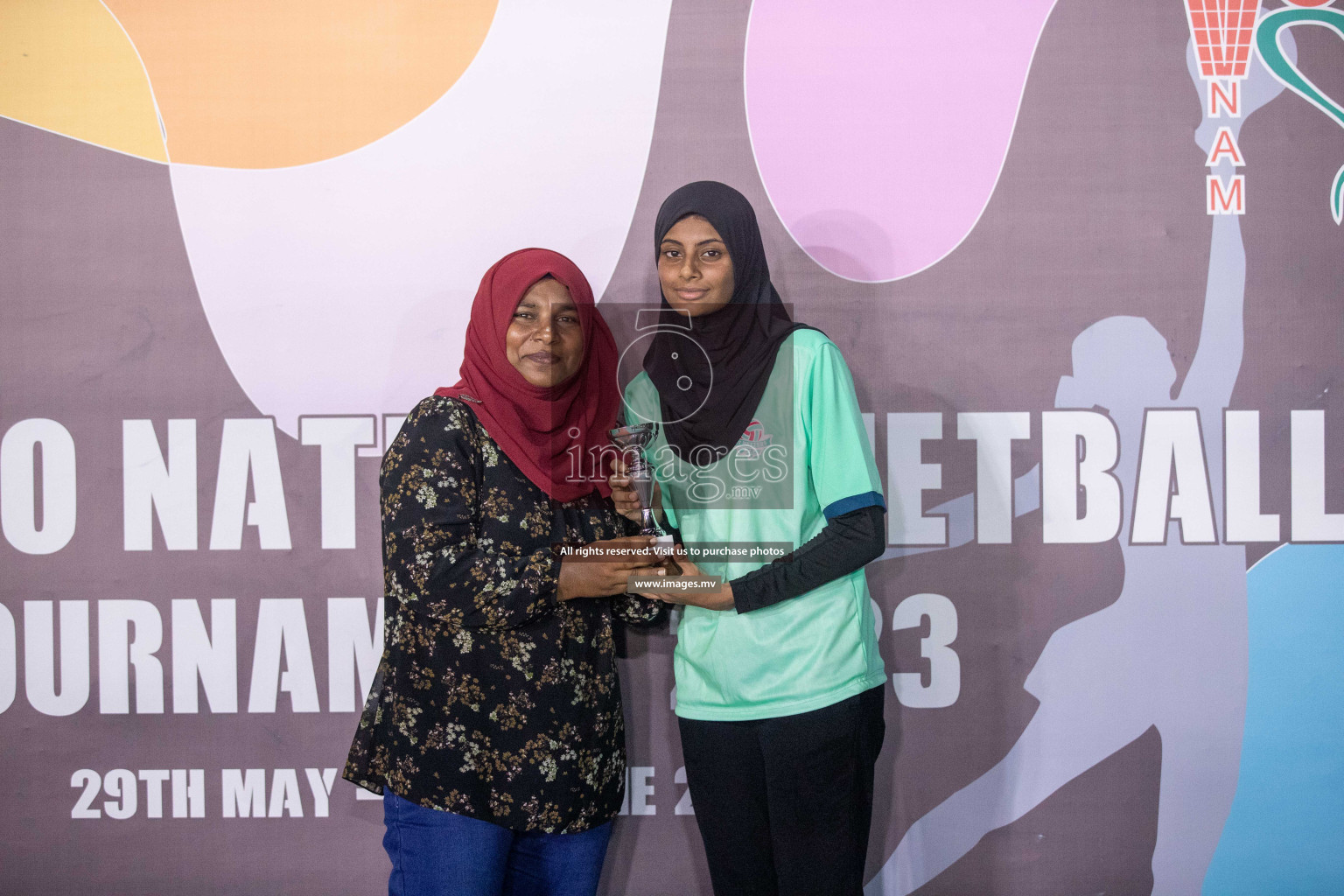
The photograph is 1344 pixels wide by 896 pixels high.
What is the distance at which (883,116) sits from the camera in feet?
6.39

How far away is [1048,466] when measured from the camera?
1.96 m

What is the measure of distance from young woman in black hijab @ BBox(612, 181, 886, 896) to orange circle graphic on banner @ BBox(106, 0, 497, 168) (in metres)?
0.92

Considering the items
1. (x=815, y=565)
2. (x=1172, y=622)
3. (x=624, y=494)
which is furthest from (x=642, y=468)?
(x=1172, y=622)

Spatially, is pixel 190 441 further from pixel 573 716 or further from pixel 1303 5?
pixel 1303 5

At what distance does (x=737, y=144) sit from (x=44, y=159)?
1.71 m

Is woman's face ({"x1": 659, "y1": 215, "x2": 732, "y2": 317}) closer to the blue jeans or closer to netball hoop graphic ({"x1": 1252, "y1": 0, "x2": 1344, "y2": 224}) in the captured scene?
the blue jeans

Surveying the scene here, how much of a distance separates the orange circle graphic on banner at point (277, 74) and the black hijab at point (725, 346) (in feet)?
2.91

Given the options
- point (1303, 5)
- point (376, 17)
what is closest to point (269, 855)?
point (376, 17)

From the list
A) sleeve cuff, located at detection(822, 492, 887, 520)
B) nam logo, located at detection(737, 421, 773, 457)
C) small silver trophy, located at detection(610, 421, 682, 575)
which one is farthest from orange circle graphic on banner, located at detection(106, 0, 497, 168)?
sleeve cuff, located at detection(822, 492, 887, 520)

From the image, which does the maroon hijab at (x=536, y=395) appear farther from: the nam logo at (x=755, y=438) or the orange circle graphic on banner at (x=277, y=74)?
the orange circle graphic on banner at (x=277, y=74)

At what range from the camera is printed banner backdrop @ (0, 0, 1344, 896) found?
1.95 metres

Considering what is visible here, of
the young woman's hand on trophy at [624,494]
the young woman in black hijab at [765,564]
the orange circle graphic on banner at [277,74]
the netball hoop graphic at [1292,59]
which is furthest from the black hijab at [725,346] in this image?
the netball hoop graphic at [1292,59]

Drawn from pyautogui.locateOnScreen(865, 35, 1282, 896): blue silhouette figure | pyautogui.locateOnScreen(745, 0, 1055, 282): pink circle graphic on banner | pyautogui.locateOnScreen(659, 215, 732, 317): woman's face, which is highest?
pyautogui.locateOnScreen(745, 0, 1055, 282): pink circle graphic on banner

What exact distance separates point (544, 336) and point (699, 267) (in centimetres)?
31
